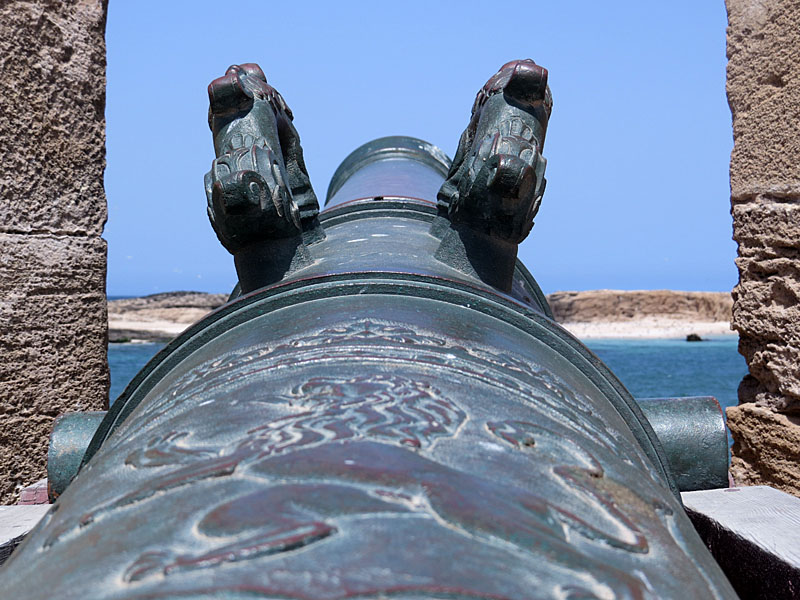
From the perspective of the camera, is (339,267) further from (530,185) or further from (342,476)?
(342,476)

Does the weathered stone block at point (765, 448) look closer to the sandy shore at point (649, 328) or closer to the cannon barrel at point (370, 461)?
the cannon barrel at point (370, 461)

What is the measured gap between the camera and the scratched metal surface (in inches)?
30.6

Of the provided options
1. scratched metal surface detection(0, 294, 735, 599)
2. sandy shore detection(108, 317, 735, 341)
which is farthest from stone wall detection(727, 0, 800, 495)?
sandy shore detection(108, 317, 735, 341)

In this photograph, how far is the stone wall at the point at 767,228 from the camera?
131 inches

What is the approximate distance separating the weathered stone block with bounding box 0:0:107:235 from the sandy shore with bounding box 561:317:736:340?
101 feet

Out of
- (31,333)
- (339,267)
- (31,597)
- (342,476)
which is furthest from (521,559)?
(31,333)

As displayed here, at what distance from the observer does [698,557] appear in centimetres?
100

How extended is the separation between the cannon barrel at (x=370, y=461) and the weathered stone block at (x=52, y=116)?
6.37 feet

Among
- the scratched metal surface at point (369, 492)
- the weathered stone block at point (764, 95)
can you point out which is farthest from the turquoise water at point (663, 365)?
the scratched metal surface at point (369, 492)

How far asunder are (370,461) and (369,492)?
0.19ft

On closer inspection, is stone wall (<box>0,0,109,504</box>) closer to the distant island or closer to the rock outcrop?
the rock outcrop

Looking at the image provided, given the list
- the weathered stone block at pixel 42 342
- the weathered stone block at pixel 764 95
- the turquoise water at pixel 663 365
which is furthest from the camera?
the turquoise water at pixel 663 365

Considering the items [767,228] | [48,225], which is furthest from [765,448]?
[48,225]

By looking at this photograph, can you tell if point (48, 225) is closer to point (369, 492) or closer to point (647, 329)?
point (369, 492)
